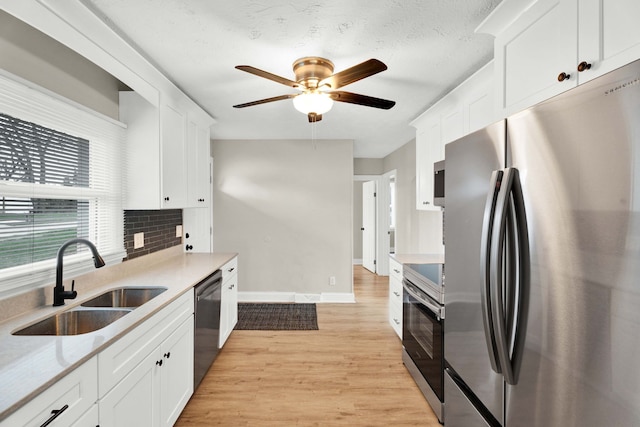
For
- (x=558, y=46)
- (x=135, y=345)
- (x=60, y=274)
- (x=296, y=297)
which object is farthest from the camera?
(x=296, y=297)

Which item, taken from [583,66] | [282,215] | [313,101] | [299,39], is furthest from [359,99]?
[282,215]

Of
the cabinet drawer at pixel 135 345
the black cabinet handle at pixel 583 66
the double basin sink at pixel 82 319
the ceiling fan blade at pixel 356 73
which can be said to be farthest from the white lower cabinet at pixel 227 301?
the black cabinet handle at pixel 583 66

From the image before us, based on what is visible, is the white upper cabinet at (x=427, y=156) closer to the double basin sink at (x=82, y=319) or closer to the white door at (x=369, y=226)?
the double basin sink at (x=82, y=319)

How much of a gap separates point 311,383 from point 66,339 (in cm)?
181

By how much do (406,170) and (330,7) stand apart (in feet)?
12.3

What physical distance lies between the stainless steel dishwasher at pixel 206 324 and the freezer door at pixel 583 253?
6.70ft

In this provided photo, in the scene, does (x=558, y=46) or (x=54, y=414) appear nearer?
(x=54, y=414)

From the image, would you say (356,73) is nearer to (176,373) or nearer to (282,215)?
(176,373)

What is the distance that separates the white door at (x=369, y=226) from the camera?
21.9ft

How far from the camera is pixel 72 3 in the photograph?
62.4 inches

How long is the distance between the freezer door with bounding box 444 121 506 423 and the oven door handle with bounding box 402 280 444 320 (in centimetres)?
51

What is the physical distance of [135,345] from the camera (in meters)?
1.53

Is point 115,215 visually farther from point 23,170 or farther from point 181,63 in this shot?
point 181,63

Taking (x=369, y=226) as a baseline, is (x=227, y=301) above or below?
below
